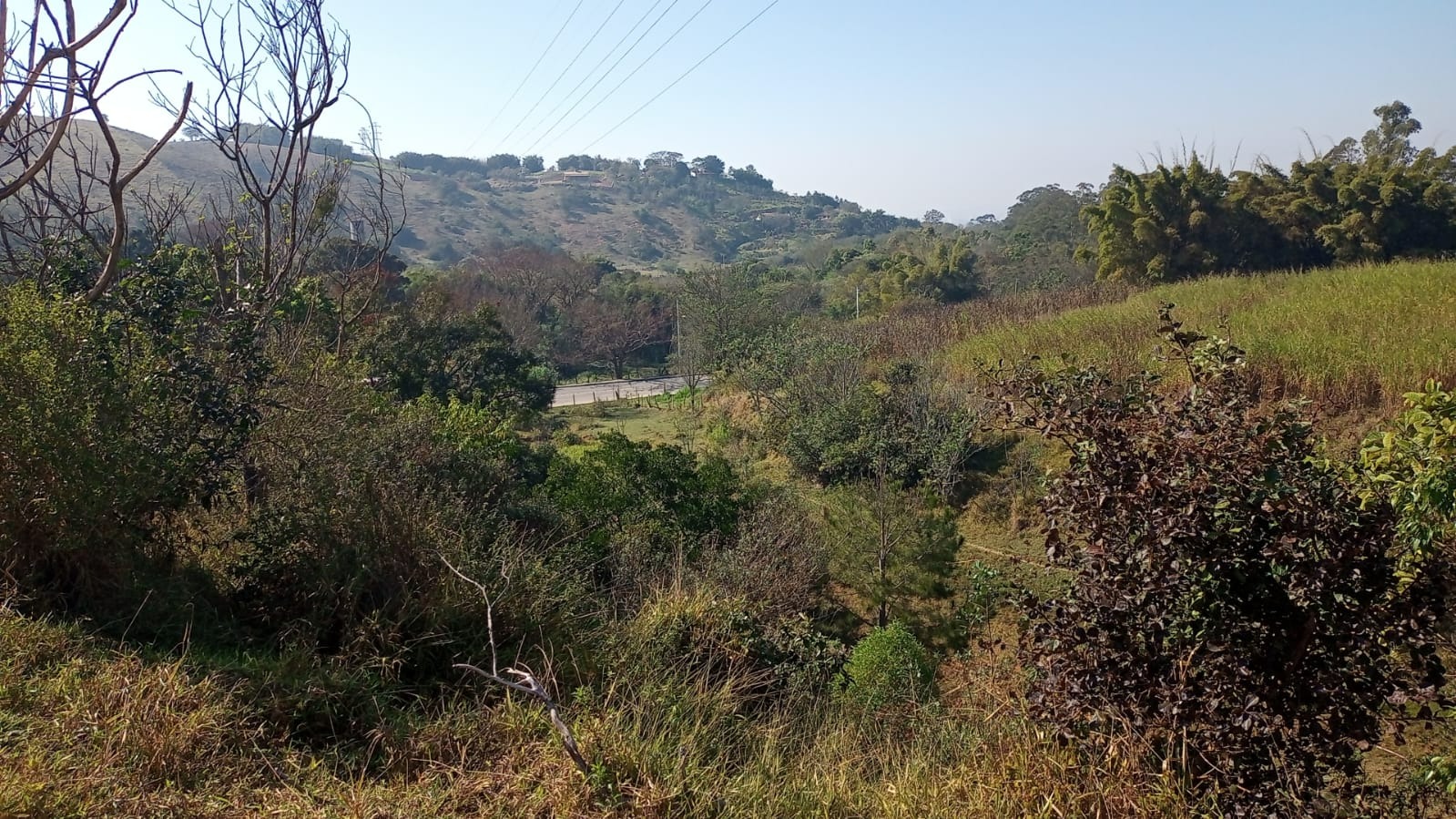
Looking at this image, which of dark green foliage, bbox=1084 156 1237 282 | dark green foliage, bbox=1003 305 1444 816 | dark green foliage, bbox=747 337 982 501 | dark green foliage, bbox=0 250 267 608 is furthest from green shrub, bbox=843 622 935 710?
dark green foliage, bbox=1084 156 1237 282

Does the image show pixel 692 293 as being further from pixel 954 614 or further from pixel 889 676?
pixel 889 676

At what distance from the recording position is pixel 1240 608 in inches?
113

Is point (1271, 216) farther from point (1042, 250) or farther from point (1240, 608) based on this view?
point (1240, 608)

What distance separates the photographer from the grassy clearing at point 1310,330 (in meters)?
10.5

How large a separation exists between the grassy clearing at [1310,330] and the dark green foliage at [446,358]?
908cm

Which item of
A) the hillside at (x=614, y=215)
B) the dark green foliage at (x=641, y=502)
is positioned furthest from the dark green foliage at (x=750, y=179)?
the dark green foliage at (x=641, y=502)

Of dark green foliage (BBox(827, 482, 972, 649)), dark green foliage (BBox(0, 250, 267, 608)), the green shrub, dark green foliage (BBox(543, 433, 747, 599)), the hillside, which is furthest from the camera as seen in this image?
the hillside

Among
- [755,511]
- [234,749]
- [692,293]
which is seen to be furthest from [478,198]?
[234,749]

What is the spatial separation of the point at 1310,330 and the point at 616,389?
866 inches

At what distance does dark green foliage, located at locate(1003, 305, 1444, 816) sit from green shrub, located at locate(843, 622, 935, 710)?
2947 millimetres

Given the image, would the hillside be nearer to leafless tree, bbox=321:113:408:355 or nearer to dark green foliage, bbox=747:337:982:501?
leafless tree, bbox=321:113:408:355

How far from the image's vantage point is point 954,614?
32.5 feet

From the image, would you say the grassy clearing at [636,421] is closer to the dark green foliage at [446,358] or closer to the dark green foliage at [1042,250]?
the dark green foliage at [446,358]

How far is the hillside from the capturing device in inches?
2840
